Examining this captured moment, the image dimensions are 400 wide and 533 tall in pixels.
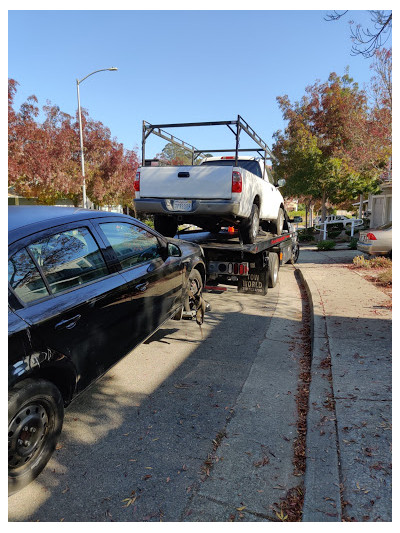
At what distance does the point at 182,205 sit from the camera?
20.7ft

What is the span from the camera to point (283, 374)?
13.8ft

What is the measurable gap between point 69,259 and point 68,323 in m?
0.57

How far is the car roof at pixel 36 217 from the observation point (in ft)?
8.66

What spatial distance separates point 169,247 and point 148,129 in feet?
11.3

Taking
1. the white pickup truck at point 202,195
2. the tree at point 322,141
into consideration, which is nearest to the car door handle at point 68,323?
the white pickup truck at point 202,195

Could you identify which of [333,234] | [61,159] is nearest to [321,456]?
[61,159]

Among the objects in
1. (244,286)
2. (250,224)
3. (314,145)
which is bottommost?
(244,286)

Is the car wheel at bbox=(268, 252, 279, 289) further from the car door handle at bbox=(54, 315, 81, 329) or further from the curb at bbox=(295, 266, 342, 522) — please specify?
the car door handle at bbox=(54, 315, 81, 329)

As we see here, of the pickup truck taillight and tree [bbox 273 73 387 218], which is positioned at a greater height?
tree [bbox 273 73 387 218]

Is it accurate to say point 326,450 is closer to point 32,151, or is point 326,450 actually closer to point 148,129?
point 148,129

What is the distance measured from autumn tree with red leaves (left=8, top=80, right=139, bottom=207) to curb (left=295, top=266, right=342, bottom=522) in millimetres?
15807

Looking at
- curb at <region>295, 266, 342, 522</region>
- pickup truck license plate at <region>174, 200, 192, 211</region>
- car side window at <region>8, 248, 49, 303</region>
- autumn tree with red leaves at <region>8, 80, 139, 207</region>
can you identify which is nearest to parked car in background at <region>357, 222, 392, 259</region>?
pickup truck license plate at <region>174, 200, 192, 211</region>

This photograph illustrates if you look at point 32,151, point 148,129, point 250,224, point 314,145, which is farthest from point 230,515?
point 314,145

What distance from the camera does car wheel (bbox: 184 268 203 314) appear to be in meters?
5.13
